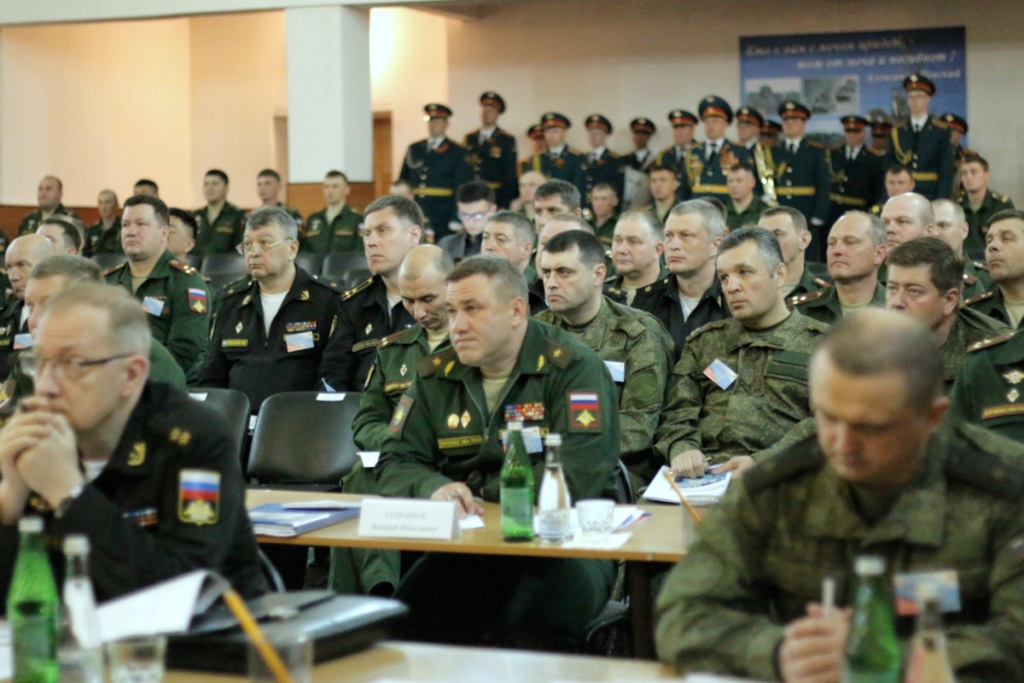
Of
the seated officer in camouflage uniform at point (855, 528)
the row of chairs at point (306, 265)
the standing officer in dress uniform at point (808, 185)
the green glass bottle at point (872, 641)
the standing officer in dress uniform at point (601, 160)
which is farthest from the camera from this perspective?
the standing officer in dress uniform at point (601, 160)

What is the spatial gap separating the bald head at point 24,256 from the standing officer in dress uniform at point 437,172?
5773mm

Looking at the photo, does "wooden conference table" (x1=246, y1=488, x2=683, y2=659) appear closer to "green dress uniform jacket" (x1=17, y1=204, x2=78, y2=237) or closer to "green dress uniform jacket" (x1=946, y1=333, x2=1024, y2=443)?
"green dress uniform jacket" (x1=946, y1=333, x2=1024, y2=443)

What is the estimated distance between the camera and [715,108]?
10484 millimetres

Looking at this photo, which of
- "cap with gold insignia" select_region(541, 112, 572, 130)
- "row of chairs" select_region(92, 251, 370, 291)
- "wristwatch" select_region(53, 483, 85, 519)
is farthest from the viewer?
"cap with gold insignia" select_region(541, 112, 572, 130)

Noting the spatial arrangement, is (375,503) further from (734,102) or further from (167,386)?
(734,102)

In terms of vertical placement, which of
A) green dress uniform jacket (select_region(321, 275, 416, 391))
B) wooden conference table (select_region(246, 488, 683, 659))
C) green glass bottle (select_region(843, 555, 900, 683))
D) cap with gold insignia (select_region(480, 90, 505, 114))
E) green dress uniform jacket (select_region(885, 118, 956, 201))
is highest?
cap with gold insignia (select_region(480, 90, 505, 114))

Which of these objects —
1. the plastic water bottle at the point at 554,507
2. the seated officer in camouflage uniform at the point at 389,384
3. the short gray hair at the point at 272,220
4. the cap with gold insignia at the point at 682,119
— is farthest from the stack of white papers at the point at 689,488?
the cap with gold insignia at the point at 682,119

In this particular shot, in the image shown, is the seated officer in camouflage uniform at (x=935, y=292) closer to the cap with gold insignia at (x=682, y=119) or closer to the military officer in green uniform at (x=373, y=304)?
the military officer in green uniform at (x=373, y=304)

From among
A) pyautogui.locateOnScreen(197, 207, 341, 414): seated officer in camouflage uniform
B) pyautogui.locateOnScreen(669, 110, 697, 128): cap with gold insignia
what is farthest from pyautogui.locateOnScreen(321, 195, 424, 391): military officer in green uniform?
pyautogui.locateOnScreen(669, 110, 697, 128): cap with gold insignia

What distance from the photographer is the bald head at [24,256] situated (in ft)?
18.3

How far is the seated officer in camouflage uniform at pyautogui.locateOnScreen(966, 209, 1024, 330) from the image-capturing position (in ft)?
16.3

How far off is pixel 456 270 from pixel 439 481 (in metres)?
0.61

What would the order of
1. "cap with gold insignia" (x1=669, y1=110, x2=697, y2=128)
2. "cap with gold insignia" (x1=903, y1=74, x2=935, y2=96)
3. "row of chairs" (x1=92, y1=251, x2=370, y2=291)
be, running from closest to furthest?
"row of chairs" (x1=92, y1=251, x2=370, y2=291)
"cap with gold insignia" (x1=903, y1=74, x2=935, y2=96)
"cap with gold insignia" (x1=669, y1=110, x2=697, y2=128)

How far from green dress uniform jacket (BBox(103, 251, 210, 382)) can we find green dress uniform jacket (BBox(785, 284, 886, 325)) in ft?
9.16
